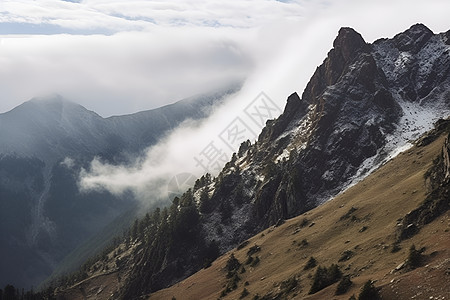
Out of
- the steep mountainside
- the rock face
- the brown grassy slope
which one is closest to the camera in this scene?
the brown grassy slope

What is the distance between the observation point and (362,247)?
83.4 m

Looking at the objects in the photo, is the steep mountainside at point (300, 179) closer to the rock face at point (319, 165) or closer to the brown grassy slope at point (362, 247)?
the rock face at point (319, 165)

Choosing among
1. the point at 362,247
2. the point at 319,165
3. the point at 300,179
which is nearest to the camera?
the point at 362,247

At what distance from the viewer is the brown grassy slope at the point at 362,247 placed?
54.8 m

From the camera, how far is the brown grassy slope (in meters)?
54.8

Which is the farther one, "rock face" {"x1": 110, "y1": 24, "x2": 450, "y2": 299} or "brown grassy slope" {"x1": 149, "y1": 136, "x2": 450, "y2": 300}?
"rock face" {"x1": 110, "y1": 24, "x2": 450, "y2": 299}

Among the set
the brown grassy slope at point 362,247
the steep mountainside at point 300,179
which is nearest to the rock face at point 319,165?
the steep mountainside at point 300,179

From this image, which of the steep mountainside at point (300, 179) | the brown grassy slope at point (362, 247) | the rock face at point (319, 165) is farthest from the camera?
the steep mountainside at point (300, 179)

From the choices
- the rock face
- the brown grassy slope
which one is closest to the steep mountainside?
the rock face

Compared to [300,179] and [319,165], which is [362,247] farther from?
[319,165]

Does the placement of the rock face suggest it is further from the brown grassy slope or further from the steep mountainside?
the brown grassy slope

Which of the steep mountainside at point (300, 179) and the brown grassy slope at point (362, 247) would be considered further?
the steep mountainside at point (300, 179)

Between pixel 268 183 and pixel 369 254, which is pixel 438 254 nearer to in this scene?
pixel 369 254

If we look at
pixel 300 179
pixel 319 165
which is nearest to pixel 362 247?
pixel 300 179
